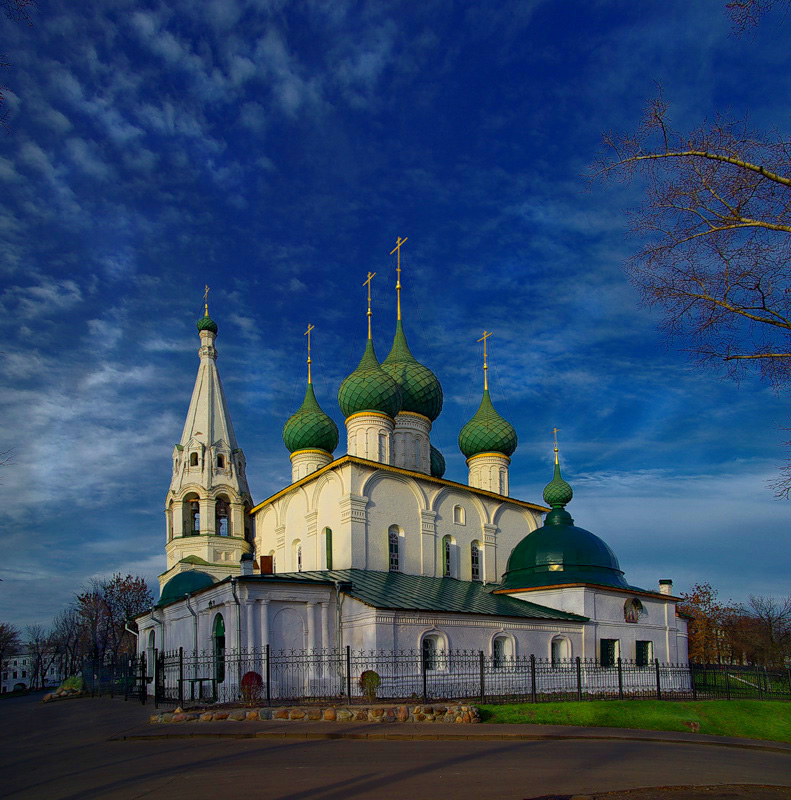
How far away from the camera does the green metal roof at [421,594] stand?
61.6 feet

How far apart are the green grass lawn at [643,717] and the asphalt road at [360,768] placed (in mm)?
1948

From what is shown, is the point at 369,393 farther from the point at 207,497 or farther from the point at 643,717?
the point at 643,717

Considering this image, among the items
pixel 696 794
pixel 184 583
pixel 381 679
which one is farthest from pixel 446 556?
pixel 696 794

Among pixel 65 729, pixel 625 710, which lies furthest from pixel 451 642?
pixel 65 729

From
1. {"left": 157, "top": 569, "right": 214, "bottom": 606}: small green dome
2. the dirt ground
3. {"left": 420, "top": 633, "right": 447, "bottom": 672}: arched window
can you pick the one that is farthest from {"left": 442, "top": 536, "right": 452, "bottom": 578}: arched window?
the dirt ground

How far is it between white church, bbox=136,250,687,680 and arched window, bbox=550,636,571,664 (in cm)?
8

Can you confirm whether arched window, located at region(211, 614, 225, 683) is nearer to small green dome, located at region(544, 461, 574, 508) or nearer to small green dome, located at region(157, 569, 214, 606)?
small green dome, located at region(157, 569, 214, 606)

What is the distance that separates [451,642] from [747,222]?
13.8 metres

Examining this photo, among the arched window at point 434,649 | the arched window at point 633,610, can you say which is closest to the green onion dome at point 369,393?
the arched window at point 434,649

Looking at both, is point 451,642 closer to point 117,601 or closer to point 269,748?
point 269,748

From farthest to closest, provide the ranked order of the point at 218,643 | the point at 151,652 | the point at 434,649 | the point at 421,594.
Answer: the point at 151,652 → the point at 421,594 → the point at 218,643 → the point at 434,649

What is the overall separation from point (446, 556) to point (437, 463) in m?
6.90

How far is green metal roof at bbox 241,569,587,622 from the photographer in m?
18.8

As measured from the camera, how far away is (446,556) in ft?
83.4
